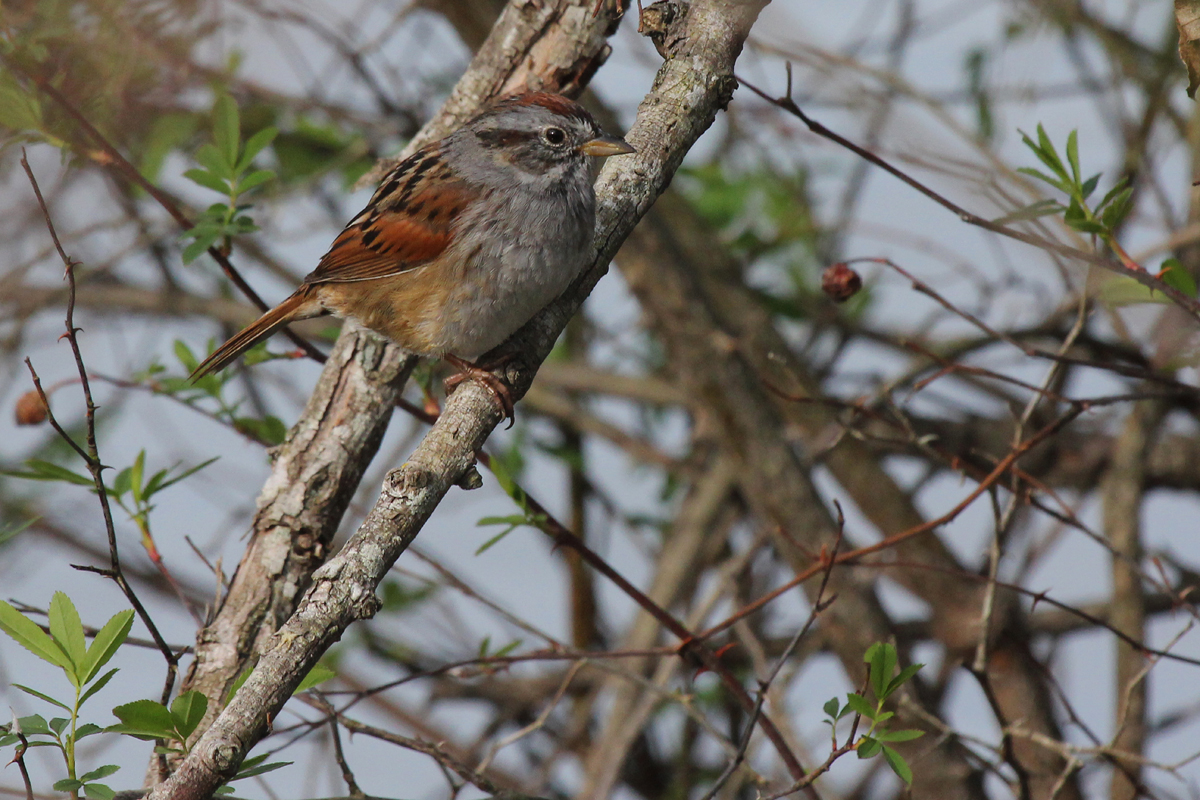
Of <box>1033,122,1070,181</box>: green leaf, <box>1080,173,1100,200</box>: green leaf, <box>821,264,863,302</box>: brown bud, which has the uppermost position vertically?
<box>821,264,863,302</box>: brown bud

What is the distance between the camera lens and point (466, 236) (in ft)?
10.2

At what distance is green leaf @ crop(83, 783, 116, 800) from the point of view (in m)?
1.80

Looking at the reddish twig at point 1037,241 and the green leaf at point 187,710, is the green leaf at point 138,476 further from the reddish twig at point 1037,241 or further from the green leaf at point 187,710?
the reddish twig at point 1037,241

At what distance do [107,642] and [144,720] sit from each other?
0.57ft

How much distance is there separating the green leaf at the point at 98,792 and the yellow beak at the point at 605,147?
173cm

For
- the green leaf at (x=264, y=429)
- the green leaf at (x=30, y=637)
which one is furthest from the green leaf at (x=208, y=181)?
the green leaf at (x=30, y=637)

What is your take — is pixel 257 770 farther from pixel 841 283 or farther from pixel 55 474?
pixel 841 283

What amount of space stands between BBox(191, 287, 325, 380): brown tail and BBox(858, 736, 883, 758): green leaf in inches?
76.6

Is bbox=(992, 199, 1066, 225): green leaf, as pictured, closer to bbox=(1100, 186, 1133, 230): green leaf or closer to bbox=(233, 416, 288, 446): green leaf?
bbox=(1100, 186, 1133, 230): green leaf

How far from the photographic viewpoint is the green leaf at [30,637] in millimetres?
1989

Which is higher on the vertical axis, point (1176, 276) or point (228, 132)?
point (228, 132)

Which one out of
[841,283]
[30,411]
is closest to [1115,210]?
[841,283]

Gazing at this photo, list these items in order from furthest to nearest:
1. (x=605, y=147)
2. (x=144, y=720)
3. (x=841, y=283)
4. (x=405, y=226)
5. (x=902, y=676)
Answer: (x=405, y=226)
(x=841, y=283)
(x=605, y=147)
(x=902, y=676)
(x=144, y=720)

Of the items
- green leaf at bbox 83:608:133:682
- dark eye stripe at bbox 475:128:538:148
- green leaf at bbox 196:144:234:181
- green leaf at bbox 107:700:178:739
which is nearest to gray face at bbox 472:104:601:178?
dark eye stripe at bbox 475:128:538:148
